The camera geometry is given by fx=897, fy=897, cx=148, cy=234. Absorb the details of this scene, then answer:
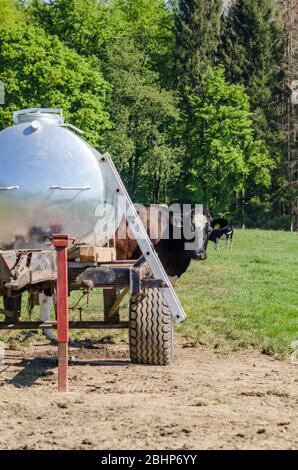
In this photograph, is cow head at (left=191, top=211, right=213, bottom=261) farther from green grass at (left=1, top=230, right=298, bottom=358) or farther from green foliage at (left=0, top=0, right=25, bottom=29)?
green foliage at (left=0, top=0, right=25, bottom=29)

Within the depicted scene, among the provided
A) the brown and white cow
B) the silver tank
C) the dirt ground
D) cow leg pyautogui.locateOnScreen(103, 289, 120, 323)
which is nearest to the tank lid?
the silver tank

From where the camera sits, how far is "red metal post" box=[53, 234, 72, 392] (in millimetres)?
8141

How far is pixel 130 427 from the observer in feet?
21.2

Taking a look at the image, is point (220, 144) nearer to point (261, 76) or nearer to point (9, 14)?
point (261, 76)

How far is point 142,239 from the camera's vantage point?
360 inches

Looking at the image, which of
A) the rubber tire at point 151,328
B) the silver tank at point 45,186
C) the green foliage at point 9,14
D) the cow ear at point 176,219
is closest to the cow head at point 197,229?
the cow ear at point 176,219

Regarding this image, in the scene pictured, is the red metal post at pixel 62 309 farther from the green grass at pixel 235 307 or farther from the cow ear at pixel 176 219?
the cow ear at pixel 176 219

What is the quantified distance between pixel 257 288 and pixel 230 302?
2700 millimetres

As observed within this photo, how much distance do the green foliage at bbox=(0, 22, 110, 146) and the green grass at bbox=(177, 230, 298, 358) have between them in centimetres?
2423

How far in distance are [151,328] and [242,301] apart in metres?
6.28

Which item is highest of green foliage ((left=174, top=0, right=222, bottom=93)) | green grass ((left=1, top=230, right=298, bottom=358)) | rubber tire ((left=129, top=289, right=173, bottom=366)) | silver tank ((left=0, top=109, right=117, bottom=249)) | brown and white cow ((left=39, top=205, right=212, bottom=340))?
green foliage ((left=174, top=0, right=222, bottom=93))

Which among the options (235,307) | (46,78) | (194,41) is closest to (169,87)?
(194,41)

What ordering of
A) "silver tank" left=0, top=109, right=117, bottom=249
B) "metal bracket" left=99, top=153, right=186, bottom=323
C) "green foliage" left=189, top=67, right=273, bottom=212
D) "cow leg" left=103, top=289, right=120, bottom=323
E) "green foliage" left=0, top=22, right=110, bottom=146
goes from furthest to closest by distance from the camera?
"green foliage" left=189, top=67, right=273, bottom=212 < "green foliage" left=0, top=22, right=110, bottom=146 < "cow leg" left=103, top=289, right=120, bottom=323 < "metal bracket" left=99, top=153, right=186, bottom=323 < "silver tank" left=0, top=109, right=117, bottom=249
